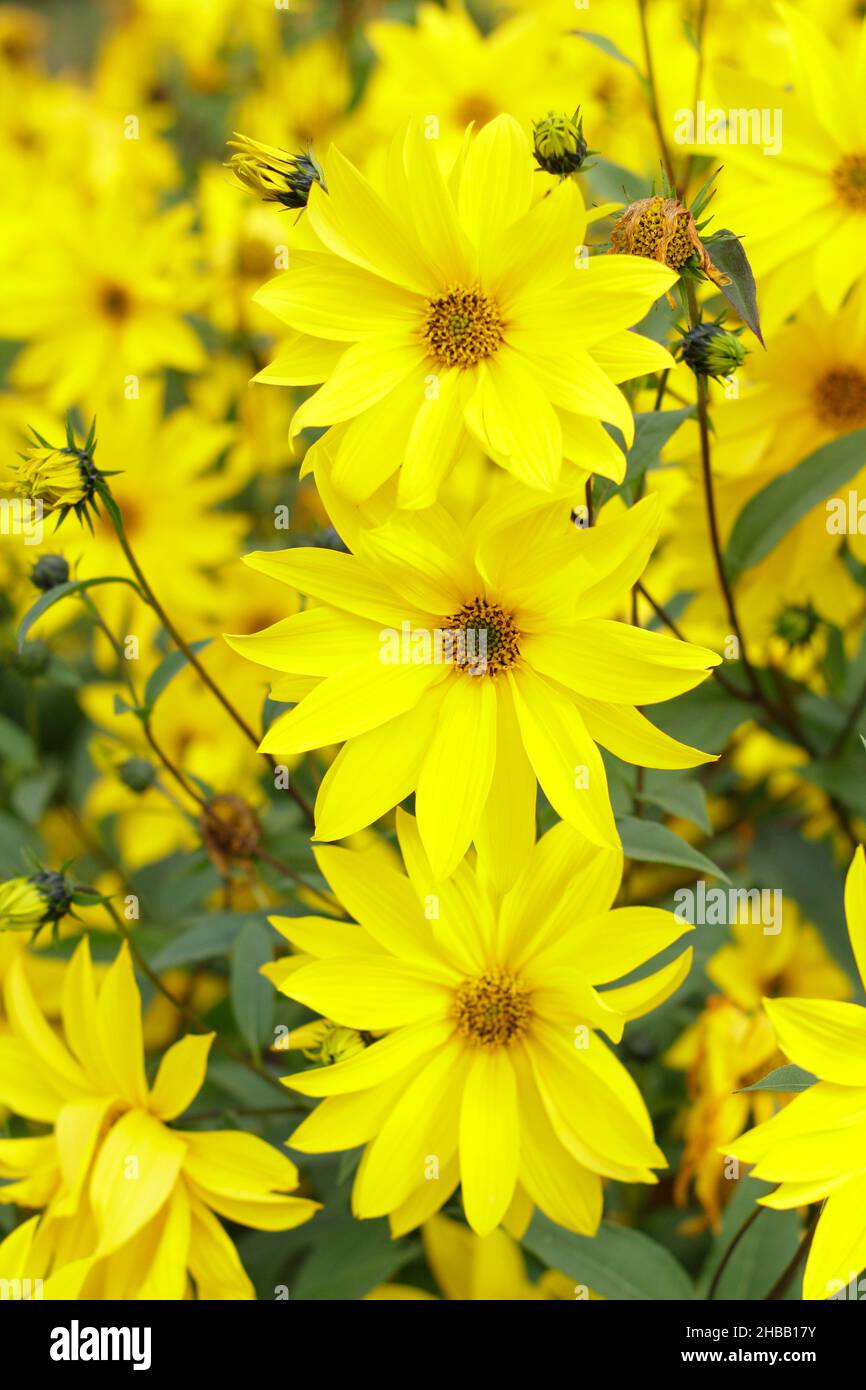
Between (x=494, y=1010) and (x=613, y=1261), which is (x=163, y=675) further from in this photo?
(x=613, y=1261)

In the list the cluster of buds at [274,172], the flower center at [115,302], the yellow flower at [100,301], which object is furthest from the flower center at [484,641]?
the flower center at [115,302]

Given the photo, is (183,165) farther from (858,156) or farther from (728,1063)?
(728,1063)

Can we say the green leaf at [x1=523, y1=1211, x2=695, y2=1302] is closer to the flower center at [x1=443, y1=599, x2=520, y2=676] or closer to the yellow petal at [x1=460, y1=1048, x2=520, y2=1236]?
the yellow petal at [x1=460, y1=1048, x2=520, y2=1236]

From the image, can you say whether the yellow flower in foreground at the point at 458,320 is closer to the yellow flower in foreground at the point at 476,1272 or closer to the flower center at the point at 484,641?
the flower center at the point at 484,641

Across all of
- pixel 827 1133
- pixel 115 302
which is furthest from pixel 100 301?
pixel 827 1133
